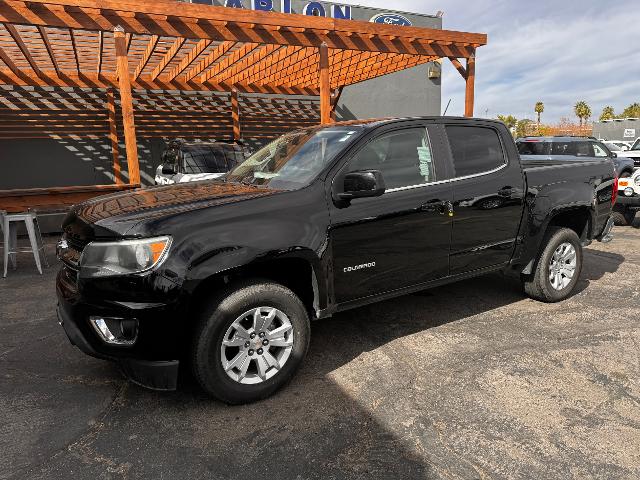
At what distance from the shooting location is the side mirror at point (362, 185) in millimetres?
3041

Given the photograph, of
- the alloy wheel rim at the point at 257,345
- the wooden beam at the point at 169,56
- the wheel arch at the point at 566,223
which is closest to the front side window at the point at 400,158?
the alloy wheel rim at the point at 257,345

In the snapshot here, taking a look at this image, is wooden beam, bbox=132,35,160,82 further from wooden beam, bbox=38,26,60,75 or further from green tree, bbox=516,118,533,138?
green tree, bbox=516,118,533,138

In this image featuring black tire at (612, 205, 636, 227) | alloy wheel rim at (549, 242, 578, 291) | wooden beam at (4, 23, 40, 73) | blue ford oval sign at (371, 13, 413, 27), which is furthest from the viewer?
blue ford oval sign at (371, 13, 413, 27)

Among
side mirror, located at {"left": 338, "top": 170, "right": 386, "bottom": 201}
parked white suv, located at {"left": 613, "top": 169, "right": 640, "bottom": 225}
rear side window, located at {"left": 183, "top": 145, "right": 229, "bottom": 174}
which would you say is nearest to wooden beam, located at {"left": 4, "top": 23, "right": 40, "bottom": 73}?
rear side window, located at {"left": 183, "top": 145, "right": 229, "bottom": 174}

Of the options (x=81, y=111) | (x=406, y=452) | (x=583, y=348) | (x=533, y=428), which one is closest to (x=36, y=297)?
(x=406, y=452)

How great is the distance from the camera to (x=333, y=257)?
3.16 metres

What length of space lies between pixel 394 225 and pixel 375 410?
52.2 inches

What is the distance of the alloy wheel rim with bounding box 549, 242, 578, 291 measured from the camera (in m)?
4.68

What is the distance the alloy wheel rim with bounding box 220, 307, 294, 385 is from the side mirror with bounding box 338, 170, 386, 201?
0.94 meters

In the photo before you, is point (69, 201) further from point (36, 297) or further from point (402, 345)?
point (402, 345)

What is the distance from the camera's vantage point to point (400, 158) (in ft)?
11.8

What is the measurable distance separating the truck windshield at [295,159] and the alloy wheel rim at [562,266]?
264 centimetres

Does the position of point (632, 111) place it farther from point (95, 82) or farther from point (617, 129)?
point (95, 82)

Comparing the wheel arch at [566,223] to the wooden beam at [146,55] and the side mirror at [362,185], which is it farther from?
the wooden beam at [146,55]
